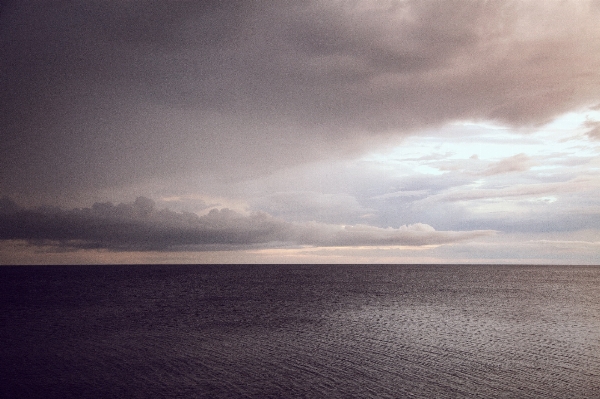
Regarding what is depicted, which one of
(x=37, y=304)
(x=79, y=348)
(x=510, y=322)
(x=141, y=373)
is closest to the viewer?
(x=141, y=373)

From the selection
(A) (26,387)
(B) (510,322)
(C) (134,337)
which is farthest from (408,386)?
(B) (510,322)

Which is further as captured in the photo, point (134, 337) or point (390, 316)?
point (390, 316)

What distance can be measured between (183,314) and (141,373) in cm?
3265

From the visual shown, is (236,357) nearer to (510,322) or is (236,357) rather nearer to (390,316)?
(390,316)

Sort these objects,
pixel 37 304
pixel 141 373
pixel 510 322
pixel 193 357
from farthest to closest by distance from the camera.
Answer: pixel 37 304
pixel 510 322
pixel 193 357
pixel 141 373

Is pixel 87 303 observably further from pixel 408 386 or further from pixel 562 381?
pixel 562 381

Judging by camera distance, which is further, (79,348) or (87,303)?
(87,303)

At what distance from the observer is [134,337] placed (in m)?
44.0

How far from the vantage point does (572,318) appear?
198 feet

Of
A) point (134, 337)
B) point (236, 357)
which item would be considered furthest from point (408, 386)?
point (134, 337)

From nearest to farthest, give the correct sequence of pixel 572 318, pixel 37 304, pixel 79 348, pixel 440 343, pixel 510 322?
pixel 79 348
pixel 440 343
pixel 510 322
pixel 572 318
pixel 37 304

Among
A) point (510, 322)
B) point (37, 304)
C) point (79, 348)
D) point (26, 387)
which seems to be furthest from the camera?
point (37, 304)

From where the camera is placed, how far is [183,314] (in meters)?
62.1

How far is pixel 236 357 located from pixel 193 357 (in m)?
3.97
